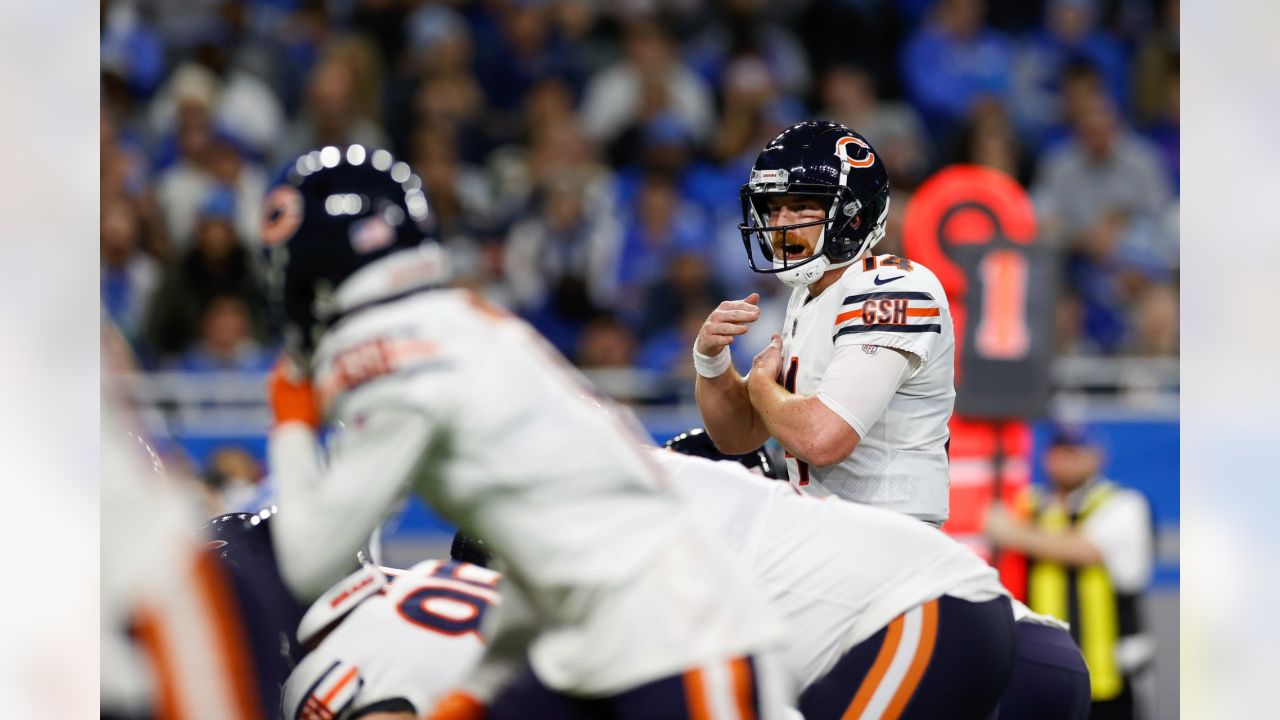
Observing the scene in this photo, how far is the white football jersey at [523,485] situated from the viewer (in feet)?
8.57

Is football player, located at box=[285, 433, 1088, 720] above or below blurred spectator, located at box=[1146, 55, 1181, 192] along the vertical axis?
below

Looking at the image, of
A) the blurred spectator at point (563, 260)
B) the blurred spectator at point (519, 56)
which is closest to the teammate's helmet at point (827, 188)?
the blurred spectator at point (563, 260)

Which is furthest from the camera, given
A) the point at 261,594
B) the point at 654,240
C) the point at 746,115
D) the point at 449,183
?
the point at 746,115

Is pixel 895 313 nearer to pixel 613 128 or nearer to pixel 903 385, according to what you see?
pixel 903 385

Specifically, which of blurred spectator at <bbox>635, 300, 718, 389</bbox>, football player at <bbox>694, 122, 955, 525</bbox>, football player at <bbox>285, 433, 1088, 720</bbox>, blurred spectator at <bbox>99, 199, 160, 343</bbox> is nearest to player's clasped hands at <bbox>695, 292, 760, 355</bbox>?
football player at <bbox>694, 122, 955, 525</bbox>

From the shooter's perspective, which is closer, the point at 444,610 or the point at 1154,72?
the point at 444,610

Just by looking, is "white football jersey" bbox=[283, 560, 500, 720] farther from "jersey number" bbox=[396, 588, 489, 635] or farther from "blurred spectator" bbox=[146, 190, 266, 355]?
"blurred spectator" bbox=[146, 190, 266, 355]

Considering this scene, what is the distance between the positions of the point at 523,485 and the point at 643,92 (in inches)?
323

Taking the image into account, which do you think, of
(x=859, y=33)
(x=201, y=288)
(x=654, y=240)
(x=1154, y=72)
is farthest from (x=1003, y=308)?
(x=1154, y=72)

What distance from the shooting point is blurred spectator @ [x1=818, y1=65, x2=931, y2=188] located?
1008cm

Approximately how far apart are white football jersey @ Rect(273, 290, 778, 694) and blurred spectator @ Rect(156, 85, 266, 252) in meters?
7.06

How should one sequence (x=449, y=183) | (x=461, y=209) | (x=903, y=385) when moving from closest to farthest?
(x=903, y=385) < (x=461, y=209) < (x=449, y=183)

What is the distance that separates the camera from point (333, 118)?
1023 centimetres

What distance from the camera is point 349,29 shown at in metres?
10.6
